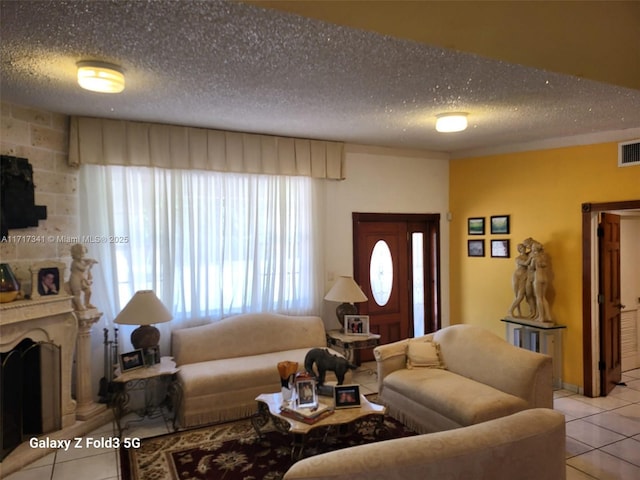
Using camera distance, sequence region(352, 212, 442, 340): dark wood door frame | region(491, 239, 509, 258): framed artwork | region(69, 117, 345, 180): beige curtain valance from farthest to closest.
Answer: region(352, 212, 442, 340): dark wood door frame < region(491, 239, 509, 258): framed artwork < region(69, 117, 345, 180): beige curtain valance

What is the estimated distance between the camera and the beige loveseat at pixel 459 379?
3174 mm

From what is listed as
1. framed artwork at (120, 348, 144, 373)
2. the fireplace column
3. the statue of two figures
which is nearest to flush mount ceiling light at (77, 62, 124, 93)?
the fireplace column

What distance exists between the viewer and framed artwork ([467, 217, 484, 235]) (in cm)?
550

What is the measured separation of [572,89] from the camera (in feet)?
9.91

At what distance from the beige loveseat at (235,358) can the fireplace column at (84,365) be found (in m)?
0.72

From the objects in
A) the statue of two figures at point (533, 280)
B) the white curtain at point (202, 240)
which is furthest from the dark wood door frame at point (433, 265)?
the white curtain at point (202, 240)

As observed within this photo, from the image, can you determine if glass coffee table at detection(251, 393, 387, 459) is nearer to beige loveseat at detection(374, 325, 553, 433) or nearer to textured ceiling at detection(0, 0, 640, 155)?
beige loveseat at detection(374, 325, 553, 433)

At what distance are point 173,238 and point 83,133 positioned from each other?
118 centimetres

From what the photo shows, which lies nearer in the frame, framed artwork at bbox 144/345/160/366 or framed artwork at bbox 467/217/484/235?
framed artwork at bbox 144/345/160/366

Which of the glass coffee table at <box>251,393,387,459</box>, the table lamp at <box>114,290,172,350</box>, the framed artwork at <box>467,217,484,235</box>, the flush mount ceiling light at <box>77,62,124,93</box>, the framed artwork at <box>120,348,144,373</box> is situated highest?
the flush mount ceiling light at <box>77,62,124,93</box>

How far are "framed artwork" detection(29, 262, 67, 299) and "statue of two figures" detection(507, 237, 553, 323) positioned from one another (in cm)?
437

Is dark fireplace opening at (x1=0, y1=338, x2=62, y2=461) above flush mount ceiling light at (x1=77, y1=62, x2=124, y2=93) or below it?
below

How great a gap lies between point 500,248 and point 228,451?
3.76 metres

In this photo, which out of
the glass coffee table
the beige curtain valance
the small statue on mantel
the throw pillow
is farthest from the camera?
the throw pillow
